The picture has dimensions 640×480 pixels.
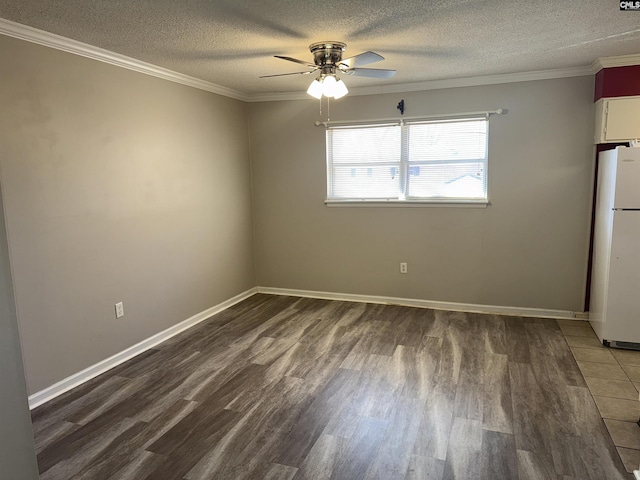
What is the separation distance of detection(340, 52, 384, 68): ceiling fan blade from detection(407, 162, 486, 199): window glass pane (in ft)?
6.25

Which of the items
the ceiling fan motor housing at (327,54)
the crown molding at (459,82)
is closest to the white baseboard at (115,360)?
the crown molding at (459,82)

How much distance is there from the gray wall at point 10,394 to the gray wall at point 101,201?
188 centimetres

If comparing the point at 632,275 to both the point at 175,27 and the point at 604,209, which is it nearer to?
the point at 604,209

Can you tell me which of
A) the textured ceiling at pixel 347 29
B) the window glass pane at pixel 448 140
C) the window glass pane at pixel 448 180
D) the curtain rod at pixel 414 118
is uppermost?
the textured ceiling at pixel 347 29

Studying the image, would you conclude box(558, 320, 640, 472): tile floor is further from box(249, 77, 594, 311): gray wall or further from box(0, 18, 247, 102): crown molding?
box(0, 18, 247, 102): crown molding

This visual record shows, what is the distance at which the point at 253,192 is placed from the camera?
5297 millimetres

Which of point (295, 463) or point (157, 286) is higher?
point (157, 286)

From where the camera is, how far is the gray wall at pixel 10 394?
1091 millimetres

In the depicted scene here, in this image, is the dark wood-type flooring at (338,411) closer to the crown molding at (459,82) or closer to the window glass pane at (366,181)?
the window glass pane at (366,181)

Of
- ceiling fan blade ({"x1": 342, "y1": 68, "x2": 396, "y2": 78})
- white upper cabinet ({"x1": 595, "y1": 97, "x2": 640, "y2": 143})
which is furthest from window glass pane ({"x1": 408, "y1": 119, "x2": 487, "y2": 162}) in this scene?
ceiling fan blade ({"x1": 342, "y1": 68, "x2": 396, "y2": 78})

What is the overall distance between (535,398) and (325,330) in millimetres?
1925

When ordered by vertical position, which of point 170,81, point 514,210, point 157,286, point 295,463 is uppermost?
point 170,81

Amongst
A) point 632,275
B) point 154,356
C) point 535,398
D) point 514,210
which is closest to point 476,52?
point 514,210

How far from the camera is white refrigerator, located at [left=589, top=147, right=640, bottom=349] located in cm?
333
